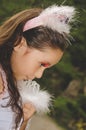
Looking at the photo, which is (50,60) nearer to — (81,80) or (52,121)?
(52,121)

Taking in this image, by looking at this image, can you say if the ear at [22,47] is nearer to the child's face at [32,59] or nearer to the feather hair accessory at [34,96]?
the child's face at [32,59]

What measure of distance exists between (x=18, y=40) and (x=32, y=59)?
0.13m

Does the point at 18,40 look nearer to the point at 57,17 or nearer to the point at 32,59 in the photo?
the point at 32,59

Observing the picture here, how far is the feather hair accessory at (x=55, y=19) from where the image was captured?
291 cm

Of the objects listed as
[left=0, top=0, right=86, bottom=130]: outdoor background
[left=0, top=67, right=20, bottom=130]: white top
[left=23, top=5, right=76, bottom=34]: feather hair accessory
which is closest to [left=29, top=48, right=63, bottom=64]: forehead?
[left=23, top=5, right=76, bottom=34]: feather hair accessory

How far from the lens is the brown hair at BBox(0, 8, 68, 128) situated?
2.92 meters

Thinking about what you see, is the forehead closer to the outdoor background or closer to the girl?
the girl

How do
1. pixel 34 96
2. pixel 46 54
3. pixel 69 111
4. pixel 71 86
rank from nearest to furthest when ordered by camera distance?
pixel 46 54 < pixel 34 96 < pixel 69 111 < pixel 71 86

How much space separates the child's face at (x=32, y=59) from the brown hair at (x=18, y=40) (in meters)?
0.03

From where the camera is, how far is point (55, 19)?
2910 millimetres

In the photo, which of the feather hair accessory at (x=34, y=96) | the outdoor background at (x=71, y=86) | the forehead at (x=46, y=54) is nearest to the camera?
the forehead at (x=46, y=54)

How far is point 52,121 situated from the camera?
6102 millimetres

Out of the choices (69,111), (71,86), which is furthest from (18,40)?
(71,86)

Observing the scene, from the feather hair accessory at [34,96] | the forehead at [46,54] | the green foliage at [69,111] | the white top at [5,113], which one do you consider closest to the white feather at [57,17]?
the forehead at [46,54]
